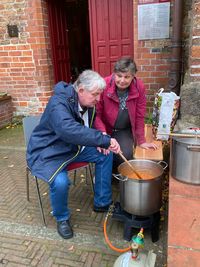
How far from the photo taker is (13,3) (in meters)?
5.51

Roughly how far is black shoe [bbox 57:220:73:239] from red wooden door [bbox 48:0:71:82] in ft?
13.7

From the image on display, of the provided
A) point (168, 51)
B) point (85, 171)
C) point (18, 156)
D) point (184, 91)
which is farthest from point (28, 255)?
point (168, 51)

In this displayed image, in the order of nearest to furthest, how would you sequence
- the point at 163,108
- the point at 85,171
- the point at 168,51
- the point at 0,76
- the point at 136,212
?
the point at 136,212 < the point at 163,108 < the point at 85,171 < the point at 168,51 < the point at 0,76

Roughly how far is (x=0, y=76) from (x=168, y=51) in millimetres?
3601

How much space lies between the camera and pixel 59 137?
247cm

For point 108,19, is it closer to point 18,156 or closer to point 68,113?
point 18,156

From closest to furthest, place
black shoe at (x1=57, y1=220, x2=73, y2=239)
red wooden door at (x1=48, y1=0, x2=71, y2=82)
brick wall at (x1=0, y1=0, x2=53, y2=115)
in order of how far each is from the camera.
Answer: black shoe at (x1=57, y1=220, x2=73, y2=239) < brick wall at (x1=0, y1=0, x2=53, y2=115) < red wooden door at (x1=48, y1=0, x2=71, y2=82)

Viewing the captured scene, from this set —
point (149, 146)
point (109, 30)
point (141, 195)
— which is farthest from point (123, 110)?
point (109, 30)

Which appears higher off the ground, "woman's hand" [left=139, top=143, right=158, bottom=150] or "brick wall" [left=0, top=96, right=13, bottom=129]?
"woman's hand" [left=139, top=143, right=158, bottom=150]

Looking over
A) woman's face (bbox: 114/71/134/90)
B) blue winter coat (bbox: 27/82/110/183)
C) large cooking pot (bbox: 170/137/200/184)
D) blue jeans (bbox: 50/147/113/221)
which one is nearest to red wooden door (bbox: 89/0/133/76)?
woman's face (bbox: 114/71/134/90)

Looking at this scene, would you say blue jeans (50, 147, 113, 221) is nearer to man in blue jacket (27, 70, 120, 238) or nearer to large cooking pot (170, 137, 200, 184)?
man in blue jacket (27, 70, 120, 238)

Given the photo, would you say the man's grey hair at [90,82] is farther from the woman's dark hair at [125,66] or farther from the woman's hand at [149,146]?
the woman's hand at [149,146]

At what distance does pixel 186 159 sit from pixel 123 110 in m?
1.31

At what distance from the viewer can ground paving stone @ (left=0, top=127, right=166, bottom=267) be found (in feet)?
7.53
